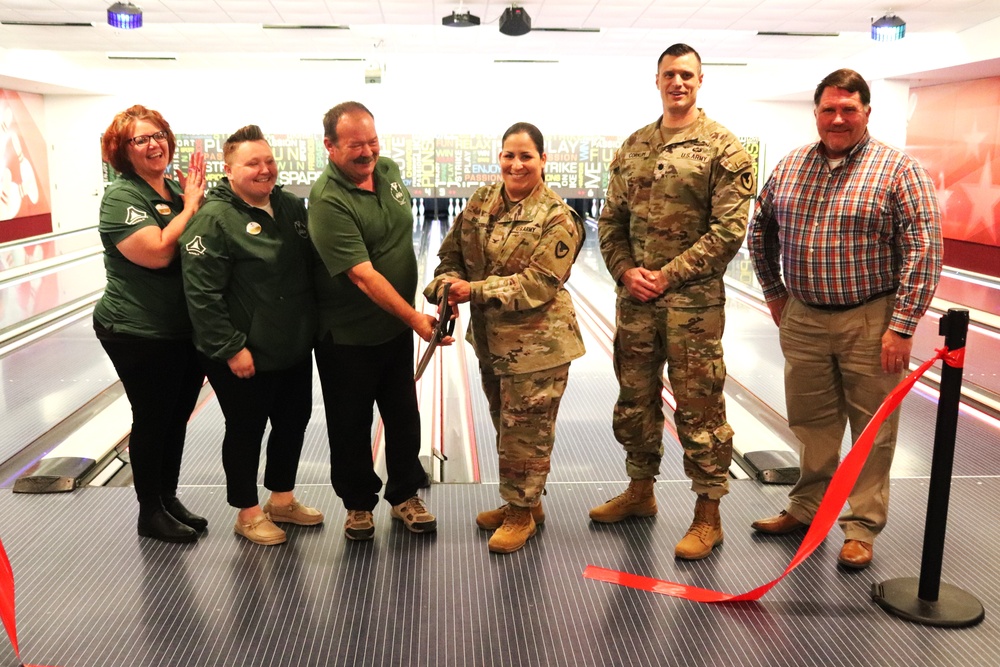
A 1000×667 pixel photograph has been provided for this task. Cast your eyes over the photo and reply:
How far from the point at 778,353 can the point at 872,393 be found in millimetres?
3187

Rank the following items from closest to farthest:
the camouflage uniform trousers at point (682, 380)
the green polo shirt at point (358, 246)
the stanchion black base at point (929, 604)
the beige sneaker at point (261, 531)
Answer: the stanchion black base at point (929, 604), the green polo shirt at point (358, 246), the camouflage uniform trousers at point (682, 380), the beige sneaker at point (261, 531)

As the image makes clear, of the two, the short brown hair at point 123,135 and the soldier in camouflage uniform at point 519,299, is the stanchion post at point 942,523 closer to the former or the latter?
the soldier in camouflage uniform at point 519,299

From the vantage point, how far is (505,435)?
2859 mm

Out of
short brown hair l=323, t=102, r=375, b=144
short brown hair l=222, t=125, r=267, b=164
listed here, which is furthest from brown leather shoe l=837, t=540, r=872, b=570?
short brown hair l=222, t=125, r=267, b=164

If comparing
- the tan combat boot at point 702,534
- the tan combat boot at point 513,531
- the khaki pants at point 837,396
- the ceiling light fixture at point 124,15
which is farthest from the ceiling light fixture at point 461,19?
the tan combat boot at point 702,534

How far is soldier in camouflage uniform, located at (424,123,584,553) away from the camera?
2.69 metres

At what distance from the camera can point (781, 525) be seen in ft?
9.90

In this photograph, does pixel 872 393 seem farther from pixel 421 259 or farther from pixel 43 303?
pixel 421 259

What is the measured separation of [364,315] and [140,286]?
0.72 metres

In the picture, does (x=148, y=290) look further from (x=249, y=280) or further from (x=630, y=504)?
(x=630, y=504)

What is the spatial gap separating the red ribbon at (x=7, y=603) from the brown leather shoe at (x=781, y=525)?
2281 millimetres

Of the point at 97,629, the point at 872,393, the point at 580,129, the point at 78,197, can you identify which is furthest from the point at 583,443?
the point at 78,197

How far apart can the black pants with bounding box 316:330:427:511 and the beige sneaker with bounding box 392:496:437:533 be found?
3cm

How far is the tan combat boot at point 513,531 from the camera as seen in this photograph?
2.87 m
